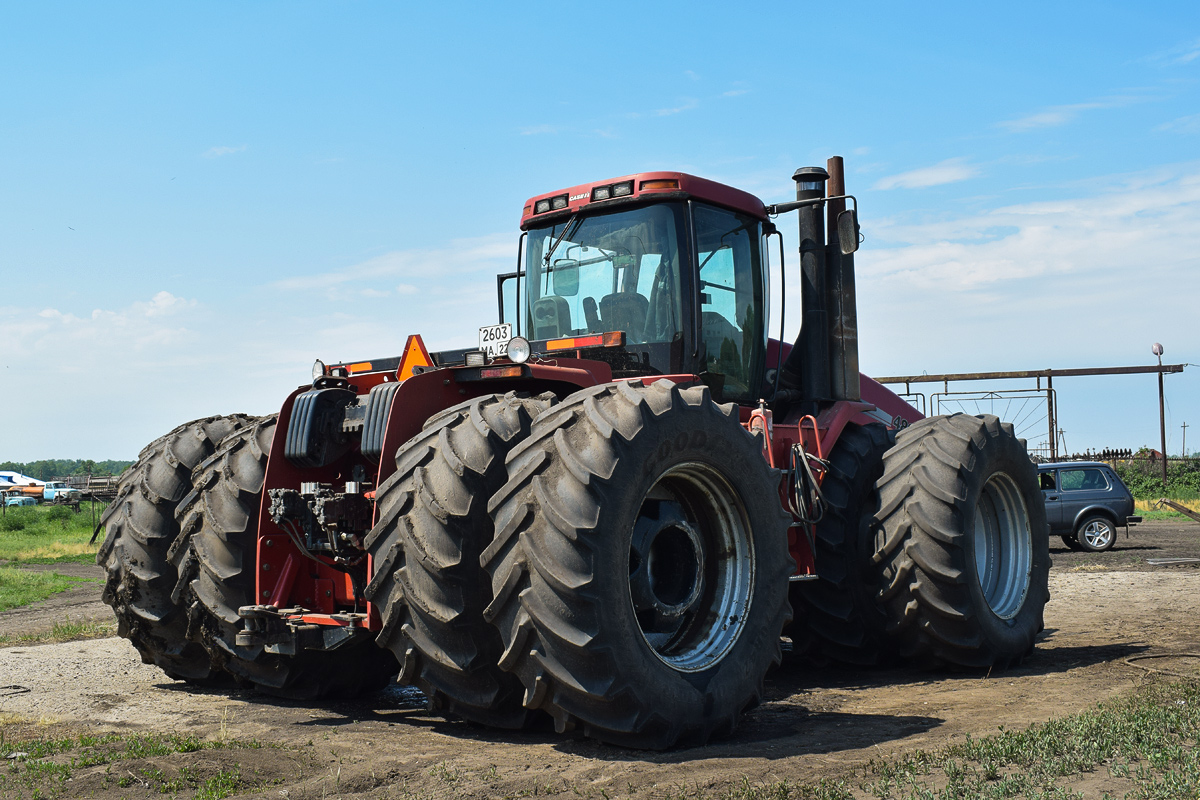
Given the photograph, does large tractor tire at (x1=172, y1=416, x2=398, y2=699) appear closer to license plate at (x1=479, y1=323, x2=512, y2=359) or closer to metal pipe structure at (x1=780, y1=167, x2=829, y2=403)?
license plate at (x1=479, y1=323, x2=512, y2=359)

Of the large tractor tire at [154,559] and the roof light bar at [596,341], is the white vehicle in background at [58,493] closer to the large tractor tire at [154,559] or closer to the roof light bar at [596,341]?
the large tractor tire at [154,559]

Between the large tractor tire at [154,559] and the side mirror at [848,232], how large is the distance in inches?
191

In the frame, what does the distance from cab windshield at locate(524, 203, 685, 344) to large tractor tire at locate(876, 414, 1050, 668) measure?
1954 mm

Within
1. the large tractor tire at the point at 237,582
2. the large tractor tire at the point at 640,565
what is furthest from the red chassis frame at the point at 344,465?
the large tractor tire at the point at 640,565

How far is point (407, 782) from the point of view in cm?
450

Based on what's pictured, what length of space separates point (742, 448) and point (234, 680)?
146 inches

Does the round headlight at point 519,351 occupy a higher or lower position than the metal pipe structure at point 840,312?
lower

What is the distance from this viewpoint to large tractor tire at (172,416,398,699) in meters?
6.22

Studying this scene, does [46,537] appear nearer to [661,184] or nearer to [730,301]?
[730,301]

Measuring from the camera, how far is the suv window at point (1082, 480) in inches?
854

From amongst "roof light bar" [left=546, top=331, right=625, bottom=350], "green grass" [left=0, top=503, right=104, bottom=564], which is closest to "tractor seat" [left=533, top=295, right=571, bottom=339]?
"roof light bar" [left=546, top=331, right=625, bottom=350]

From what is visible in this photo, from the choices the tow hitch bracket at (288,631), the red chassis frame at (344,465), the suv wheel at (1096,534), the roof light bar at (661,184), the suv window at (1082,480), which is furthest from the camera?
the suv window at (1082,480)

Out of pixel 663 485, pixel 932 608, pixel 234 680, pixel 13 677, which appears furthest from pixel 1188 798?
pixel 13 677

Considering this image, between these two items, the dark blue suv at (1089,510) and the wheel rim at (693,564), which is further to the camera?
the dark blue suv at (1089,510)
